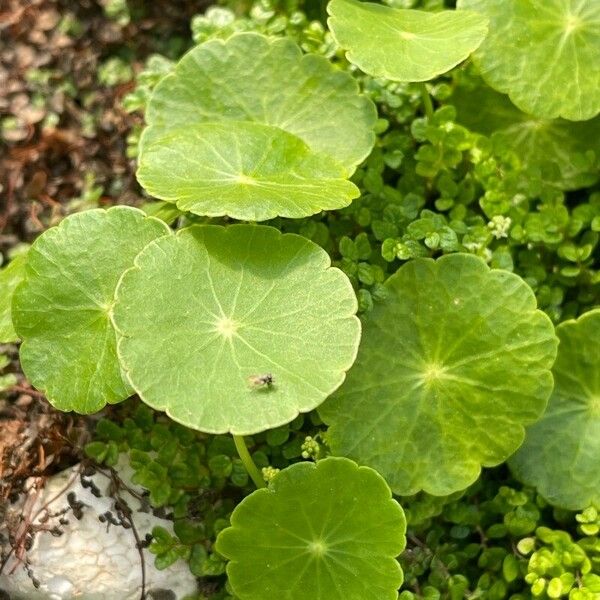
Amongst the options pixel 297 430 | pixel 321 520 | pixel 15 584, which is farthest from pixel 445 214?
pixel 15 584

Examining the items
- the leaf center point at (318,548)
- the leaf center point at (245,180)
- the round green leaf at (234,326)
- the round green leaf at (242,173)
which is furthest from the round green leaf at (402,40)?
the leaf center point at (318,548)

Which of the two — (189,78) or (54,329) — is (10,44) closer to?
(189,78)

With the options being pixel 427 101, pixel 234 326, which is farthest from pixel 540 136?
pixel 234 326

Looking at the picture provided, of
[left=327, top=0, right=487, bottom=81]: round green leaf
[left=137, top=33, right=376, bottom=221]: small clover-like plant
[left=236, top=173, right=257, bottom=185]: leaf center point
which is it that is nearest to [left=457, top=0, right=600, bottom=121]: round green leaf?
[left=327, top=0, right=487, bottom=81]: round green leaf

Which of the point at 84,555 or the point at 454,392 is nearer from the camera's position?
the point at 454,392

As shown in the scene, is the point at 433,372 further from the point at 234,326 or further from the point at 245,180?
the point at 245,180

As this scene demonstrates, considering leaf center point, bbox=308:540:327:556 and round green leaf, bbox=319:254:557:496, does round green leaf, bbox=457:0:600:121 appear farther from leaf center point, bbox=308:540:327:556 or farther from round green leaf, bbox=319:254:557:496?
leaf center point, bbox=308:540:327:556

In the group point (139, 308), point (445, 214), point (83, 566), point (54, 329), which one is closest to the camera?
point (139, 308)
